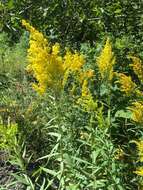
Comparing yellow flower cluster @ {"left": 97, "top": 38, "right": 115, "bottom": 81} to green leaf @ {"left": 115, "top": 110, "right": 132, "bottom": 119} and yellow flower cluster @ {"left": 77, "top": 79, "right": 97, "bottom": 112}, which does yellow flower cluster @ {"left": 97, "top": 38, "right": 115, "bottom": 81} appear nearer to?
yellow flower cluster @ {"left": 77, "top": 79, "right": 97, "bottom": 112}

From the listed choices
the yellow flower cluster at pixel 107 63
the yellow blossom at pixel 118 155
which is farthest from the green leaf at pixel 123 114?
the yellow flower cluster at pixel 107 63

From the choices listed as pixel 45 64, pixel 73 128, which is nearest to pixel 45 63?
pixel 45 64

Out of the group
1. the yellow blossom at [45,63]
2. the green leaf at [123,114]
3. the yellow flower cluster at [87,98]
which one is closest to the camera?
the yellow blossom at [45,63]

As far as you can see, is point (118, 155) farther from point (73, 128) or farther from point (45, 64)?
point (45, 64)

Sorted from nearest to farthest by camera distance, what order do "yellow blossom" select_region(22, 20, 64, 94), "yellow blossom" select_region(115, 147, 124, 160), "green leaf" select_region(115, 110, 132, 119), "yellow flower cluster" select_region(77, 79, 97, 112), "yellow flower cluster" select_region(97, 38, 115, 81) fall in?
"yellow blossom" select_region(22, 20, 64, 94) → "yellow flower cluster" select_region(77, 79, 97, 112) → "yellow flower cluster" select_region(97, 38, 115, 81) → "yellow blossom" select_region(115, 147, 124, 160) → "green leaf" select_region(115, 110, 132, 119)

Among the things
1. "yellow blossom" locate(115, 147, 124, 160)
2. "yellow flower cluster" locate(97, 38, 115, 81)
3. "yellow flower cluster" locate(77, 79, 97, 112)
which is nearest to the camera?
"yellow flower cluster" locate(77, 79, 97, 112)

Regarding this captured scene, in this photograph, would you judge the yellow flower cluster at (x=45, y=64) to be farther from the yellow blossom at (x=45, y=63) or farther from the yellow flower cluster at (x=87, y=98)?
the yellow flower cluster at (x=87, y=98)

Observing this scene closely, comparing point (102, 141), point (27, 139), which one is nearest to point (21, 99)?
point (27, 139)

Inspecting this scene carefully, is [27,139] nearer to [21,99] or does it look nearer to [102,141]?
[21,99]

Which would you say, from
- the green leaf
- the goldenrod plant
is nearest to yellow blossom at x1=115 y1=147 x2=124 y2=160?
the goldenrod plant

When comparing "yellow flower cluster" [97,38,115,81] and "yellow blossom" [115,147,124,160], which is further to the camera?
"yellow blossom" [115,147,124,160]

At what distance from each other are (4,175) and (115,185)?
148 cm

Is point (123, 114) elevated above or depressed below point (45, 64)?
below

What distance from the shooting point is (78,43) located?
24.2ft
